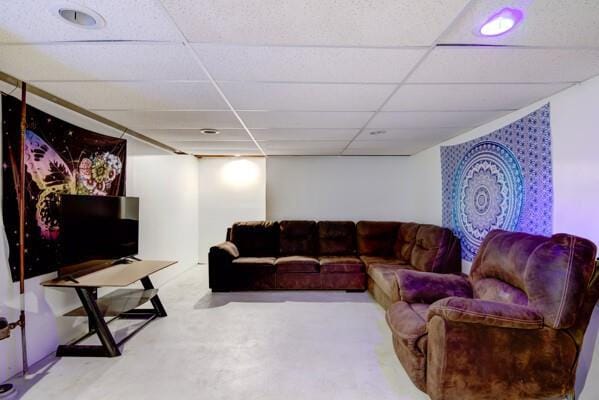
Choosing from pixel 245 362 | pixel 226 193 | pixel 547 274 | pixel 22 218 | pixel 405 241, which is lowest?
pixel 245 362

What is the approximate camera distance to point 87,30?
4.47 ft

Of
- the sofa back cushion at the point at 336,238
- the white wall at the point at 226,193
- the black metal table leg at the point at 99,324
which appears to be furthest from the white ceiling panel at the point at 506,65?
the white wall at the point at 226,193

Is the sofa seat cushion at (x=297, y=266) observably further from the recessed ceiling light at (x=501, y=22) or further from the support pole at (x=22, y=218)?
the recessed ceiling light at (x=501, y=22)

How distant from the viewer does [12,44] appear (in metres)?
1.50

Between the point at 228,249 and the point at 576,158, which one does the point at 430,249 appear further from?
the point at 228,249

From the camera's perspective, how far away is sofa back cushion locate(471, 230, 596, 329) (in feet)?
5.33

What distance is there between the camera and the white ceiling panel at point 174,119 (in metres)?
2.66

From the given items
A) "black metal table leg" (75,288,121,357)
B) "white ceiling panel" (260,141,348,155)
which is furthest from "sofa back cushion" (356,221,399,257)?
"black metal table leg" (75,288,121,357)

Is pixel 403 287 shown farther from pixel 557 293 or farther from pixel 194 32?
pixel 194 32

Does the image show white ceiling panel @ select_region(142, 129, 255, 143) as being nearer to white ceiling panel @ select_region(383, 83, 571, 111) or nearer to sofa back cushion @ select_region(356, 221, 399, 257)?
white ceiling panel @ select_region(383, 83, 571, 111)

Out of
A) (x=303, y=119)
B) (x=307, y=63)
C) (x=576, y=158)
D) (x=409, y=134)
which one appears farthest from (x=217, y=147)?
(x=576, y=158)

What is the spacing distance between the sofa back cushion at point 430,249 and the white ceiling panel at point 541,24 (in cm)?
234

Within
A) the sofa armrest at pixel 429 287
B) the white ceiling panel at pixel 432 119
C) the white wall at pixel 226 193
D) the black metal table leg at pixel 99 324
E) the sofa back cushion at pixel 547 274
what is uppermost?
the white ceiling panel at pixel 432 119

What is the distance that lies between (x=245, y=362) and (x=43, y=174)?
2118 millimetres
